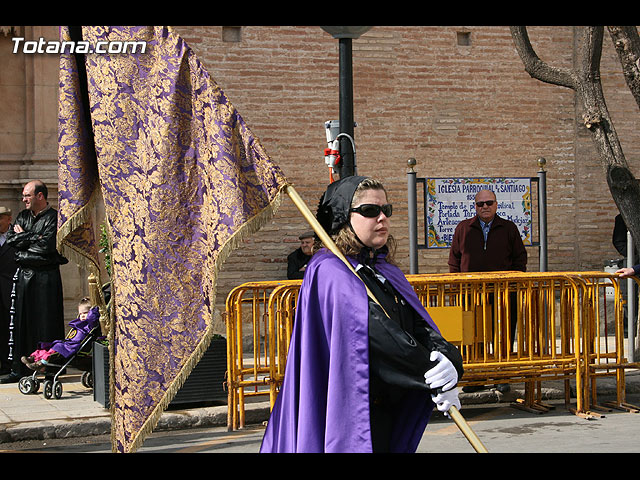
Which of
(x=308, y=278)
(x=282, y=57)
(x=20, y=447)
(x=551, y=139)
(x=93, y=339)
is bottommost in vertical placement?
(x=20, y=447)

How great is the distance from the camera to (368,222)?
4.21 metres

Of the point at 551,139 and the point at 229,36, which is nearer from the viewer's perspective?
the point at 229,36

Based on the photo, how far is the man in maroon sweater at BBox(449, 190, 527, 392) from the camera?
10.6 m

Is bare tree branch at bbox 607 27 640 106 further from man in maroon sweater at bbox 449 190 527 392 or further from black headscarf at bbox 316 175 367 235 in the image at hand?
black headscarf at bbox 316 175 367 235

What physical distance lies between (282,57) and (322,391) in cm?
1060

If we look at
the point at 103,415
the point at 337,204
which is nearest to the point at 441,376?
the point at 337,204

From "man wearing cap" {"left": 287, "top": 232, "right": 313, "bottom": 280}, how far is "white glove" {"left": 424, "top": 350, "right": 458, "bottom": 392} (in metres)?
9.34

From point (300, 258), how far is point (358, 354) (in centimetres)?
968

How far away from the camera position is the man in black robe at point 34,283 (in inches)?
432

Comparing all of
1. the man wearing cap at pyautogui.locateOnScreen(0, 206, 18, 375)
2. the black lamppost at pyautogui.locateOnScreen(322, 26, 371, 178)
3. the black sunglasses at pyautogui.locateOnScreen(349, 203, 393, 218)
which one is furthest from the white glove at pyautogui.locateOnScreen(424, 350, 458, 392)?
the man wearing cap at pyautogui.locateOnScreen(0, 206, 18, 375)

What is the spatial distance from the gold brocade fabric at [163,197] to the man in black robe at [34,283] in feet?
22.6

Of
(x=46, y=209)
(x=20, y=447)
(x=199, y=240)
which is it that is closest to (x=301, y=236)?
(x=46, y=209)

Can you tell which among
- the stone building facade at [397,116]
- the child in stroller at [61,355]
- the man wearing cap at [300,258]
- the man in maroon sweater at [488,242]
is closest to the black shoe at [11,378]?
the child in stroller at [61,355]

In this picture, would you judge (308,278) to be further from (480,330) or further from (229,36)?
(229,36)
